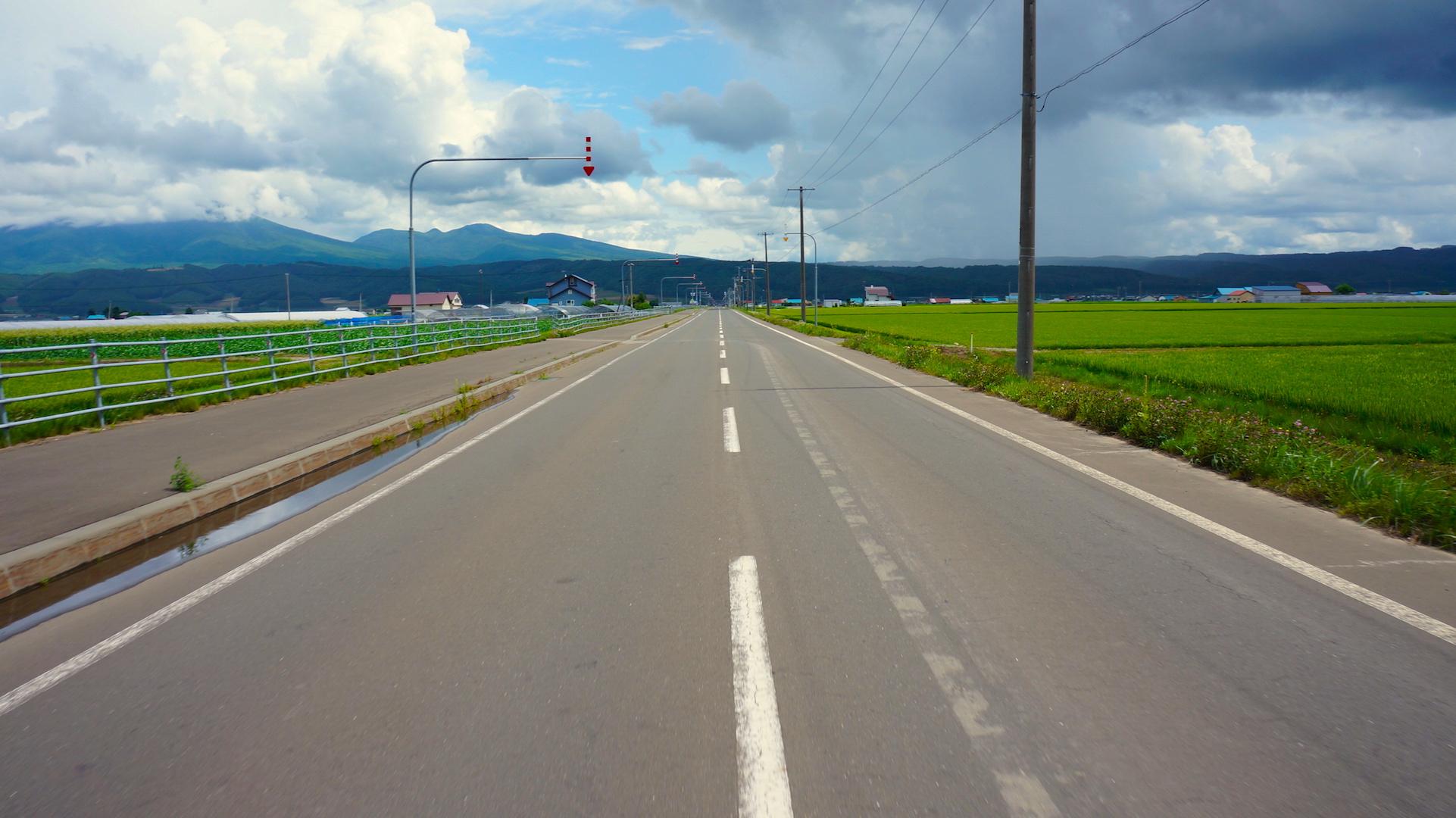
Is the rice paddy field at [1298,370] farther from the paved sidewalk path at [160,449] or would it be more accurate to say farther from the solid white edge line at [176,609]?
the paved sidewalk path at [160,449]

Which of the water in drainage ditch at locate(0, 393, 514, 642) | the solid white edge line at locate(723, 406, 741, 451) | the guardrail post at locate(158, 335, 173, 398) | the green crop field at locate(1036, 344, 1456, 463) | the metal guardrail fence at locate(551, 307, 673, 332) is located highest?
the metal guardrail fence at locate(551, 307, 673, 332)

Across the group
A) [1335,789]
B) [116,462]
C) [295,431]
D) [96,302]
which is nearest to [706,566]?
[1335,789]

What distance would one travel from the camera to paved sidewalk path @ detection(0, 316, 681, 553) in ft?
21.9

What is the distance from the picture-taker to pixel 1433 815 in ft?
8.39

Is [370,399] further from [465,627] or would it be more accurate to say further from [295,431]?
[465,627]

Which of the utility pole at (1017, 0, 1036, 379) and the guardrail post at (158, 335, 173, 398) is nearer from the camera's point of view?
the guardrail post at (158, 335, 173, 398)

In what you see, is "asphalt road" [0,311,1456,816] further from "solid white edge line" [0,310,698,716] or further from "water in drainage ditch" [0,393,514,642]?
"water in drainage ditch" [0,393,514,642]

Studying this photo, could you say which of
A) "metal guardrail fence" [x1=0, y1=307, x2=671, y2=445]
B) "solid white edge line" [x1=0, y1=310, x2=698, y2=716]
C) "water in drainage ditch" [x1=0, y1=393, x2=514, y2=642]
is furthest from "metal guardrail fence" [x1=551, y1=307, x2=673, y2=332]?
"solid white edge line" [x1=0, y1=310, x2=698, y2=716]

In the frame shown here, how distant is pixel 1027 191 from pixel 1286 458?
8785 mm

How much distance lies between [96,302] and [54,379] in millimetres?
211305

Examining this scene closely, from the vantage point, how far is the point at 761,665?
3.70m

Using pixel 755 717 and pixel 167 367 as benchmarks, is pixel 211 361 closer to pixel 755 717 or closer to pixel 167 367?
pixel 167 367

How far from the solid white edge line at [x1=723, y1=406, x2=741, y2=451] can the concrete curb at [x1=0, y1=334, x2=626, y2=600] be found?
13.9 feet

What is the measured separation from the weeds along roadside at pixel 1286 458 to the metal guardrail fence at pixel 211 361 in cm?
914
